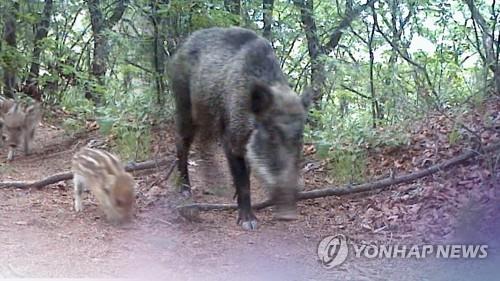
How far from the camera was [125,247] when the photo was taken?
244 cm

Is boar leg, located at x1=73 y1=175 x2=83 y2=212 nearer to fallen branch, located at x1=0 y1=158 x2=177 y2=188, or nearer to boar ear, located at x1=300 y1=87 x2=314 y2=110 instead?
fallen branch, located at x1=0 y1=158 x2=177 y2=188

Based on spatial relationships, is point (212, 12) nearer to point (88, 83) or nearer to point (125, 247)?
point (88, 83)

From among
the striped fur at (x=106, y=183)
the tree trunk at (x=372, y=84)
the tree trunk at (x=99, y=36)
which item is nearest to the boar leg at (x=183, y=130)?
the striped fur at (x=106, y=183)

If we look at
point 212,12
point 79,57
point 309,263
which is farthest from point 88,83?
point 309,263

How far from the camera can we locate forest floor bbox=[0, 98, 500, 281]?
6.40ft

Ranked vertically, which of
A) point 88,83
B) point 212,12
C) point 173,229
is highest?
point 212,12

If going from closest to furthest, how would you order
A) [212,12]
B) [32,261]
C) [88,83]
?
[32,261] < [212,12] < [88,83]

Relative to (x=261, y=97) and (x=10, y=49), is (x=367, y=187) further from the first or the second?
(x=10, y=49)

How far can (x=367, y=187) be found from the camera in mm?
3453

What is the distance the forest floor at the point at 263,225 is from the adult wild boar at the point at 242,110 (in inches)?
5.2

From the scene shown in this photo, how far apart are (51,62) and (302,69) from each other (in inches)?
78.6

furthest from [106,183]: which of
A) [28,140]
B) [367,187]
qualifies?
[28,140]

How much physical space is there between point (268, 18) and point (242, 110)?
155 cm

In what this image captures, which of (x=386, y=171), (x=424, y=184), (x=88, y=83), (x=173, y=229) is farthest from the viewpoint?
(x=88, y=83)
